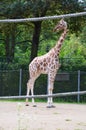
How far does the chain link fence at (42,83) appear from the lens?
710 inches

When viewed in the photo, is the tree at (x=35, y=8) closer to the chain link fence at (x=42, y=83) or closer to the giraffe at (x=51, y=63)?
the chain link fence at (x=42, y=83)

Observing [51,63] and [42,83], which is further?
[42,83]

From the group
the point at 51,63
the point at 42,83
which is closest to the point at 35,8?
the point at 42,83

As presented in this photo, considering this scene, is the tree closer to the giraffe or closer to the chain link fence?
the chain link fence

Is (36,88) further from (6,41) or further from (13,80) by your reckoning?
(6,41)

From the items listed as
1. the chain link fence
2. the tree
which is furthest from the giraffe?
the chain link fence

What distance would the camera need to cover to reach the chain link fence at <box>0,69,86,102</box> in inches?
710

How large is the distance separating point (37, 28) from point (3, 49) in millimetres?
11011

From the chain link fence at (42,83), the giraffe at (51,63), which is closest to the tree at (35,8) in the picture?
the chain link fence at (42,83)

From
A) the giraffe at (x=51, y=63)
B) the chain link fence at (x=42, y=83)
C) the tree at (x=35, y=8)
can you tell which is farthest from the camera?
the chain link fence at (x=42, y=83)

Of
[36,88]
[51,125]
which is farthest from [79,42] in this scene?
[51,125]

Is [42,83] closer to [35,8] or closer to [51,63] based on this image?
[35,8]

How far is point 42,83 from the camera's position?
18359mm

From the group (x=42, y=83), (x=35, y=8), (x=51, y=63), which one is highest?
(x=35, y=8)
